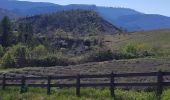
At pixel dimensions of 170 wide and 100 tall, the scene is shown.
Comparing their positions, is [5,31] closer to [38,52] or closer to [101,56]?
[38,52]

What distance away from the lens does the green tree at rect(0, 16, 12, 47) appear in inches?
6494

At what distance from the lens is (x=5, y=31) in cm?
16500

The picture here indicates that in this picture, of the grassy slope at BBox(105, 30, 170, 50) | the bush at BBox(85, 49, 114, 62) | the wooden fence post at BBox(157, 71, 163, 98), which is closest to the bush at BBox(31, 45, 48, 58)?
the bush at BBox(85, 49, 114, 62)

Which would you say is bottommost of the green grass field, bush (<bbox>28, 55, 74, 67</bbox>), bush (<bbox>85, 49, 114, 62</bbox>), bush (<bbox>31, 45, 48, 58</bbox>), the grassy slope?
the grassy slope

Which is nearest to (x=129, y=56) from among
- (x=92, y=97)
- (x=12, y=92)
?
(x=12, y=92)

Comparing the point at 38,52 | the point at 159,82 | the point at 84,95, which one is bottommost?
the point at 38,52

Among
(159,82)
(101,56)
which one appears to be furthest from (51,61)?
(159,82)

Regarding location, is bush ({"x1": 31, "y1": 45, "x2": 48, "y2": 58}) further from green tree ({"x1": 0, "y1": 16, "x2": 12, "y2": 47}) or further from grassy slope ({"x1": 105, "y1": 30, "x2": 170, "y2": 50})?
green tree ({"x1": 0, "y1": 16, "x2": 12, "y2": 47})

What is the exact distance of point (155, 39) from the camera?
164 meters

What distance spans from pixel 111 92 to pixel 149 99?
2914 millimetres

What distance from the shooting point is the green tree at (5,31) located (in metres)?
165

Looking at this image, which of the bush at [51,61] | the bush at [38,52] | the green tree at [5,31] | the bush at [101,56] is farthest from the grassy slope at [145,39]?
the bush at [101,56]

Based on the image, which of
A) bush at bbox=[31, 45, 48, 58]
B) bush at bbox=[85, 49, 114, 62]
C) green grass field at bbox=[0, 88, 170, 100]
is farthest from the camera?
bush at bbox=[31, 45, 48, 58]

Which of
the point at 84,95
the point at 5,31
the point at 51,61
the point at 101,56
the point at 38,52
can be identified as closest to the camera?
the point at 84,95
